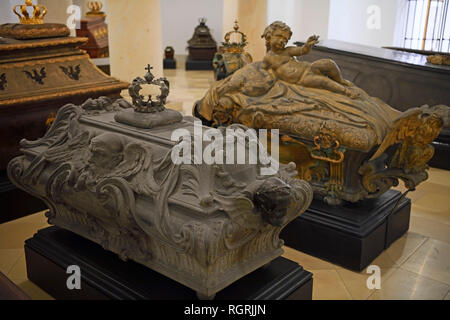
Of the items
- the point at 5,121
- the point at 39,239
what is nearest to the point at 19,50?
the point at 5,121

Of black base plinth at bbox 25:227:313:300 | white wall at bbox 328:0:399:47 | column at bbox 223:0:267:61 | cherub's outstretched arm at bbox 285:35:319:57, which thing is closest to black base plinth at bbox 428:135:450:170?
cherub's outstretched arm at bbox 285:35:319:57

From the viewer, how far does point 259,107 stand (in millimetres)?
3814

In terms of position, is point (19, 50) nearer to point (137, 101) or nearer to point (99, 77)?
point (99, 77)

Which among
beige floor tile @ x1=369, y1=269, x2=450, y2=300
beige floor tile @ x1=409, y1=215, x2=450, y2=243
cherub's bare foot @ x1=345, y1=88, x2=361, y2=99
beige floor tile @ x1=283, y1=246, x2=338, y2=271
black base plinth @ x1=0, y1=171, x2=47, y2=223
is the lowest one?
beige floor tile @ x1=283, y1=246, x2=338, y2=271

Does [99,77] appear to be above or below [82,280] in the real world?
above

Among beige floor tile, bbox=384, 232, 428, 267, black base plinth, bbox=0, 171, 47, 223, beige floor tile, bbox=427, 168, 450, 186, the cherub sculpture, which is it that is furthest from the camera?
beige floor tile, bbox=427, 168, 450, 186

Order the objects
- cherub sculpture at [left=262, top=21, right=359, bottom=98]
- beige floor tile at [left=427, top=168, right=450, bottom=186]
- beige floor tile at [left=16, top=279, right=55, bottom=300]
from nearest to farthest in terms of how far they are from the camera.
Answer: beige floor tile at [left=16, top=279, right=55, bottom=300]
cherub sculpture at [left=262, top=21, right=359, bottom=98]
beige floor tile at [left=427, top=168, right=450, bottom=186]

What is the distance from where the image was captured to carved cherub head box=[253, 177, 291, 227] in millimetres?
2199

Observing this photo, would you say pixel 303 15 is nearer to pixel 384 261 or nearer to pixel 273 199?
pixel 384 261

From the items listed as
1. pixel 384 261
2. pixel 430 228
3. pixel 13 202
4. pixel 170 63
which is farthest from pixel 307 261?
pixel 170 63

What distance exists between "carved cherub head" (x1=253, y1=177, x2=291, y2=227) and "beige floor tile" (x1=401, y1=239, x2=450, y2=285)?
1533 millimetres

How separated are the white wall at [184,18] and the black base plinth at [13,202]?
9.09 metres

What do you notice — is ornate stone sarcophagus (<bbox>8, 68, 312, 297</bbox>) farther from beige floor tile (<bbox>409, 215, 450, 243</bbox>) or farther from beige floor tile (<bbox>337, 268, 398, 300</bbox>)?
beige floor tile (<bbox>409, 215, 450, 243</bbox>)

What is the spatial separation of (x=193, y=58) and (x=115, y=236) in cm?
937
